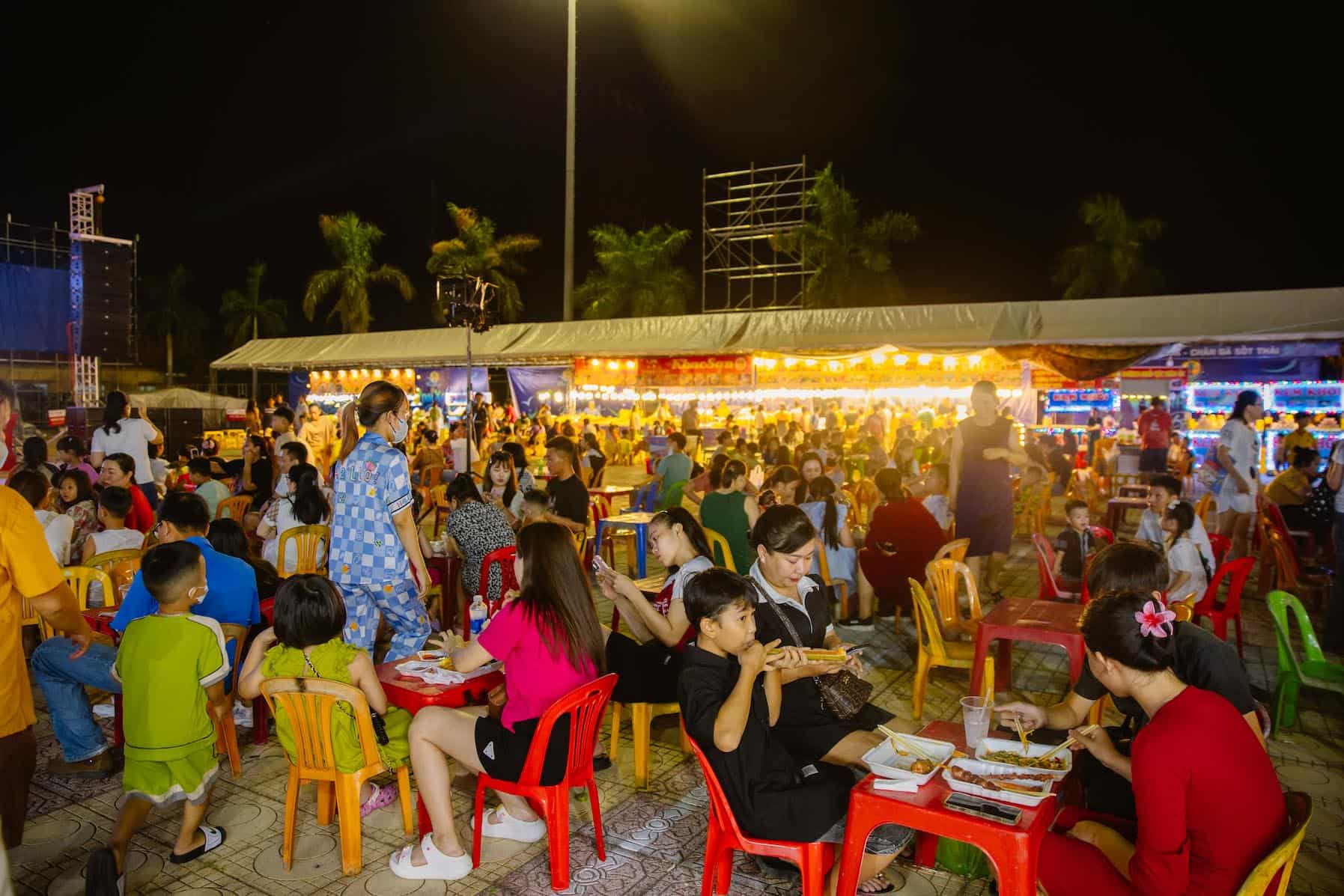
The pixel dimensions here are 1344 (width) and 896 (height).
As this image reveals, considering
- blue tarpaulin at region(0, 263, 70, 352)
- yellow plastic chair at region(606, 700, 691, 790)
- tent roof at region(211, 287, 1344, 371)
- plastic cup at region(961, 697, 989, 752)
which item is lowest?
yellow plastic chair at region(606, 700, 691, 790)

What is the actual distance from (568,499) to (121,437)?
381 centimetres

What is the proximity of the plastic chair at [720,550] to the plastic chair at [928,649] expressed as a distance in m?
1.48

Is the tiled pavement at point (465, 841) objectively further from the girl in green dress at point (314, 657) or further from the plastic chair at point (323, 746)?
the girl in green dress at point (314, 657)

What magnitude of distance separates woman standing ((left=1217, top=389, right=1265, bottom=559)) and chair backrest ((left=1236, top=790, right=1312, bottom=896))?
6415 millimetres

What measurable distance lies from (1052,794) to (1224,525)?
7.19 m

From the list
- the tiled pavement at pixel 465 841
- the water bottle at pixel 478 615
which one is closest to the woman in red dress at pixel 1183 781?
the tiled pavement at pixel 465 841

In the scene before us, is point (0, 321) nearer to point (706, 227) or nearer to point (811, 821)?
point (706, 227)

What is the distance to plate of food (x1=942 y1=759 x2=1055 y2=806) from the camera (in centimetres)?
225

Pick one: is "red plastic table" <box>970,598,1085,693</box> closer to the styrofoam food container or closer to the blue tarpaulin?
the styrofoam food container

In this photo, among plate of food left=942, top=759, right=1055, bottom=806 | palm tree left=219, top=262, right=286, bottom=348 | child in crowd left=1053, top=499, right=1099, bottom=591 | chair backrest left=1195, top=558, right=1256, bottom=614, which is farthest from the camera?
palm tree left=219, top=262, right=286, bottom=348

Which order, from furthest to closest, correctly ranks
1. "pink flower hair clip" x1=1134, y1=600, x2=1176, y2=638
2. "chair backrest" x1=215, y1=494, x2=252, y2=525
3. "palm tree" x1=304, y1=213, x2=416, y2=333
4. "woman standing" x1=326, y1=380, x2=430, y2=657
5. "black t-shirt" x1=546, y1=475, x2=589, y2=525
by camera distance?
"palm tree" x1=304, y1=213, x2=416, y2=333 → "chair backrest" x1=215, y1=494, x2=252, y2=525 → "black t-shirt" x1=546, y1=475, x2=589, y2=525 → "woman standing" x1=326, y1=380, x2=430, y2=657 → "pink flower hair clip" x1=1134, y1=600, x2=1176, y2=638

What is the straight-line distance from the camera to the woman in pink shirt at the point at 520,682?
116 inches

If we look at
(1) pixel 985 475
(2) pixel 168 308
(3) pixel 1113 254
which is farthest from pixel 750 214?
(2) pixel 168 308

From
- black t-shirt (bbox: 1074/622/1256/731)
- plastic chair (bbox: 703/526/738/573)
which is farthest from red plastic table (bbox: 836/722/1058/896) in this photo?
plastic chair (bbox: 703/526/738/573)
